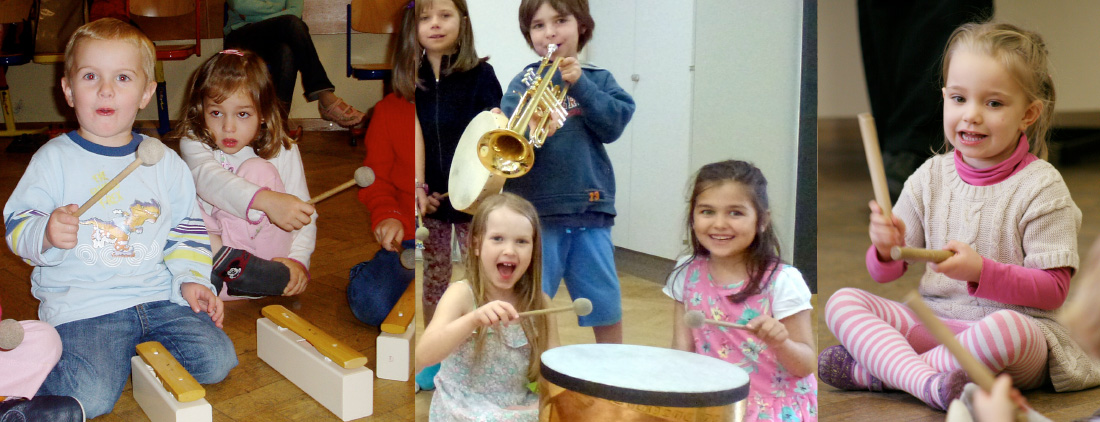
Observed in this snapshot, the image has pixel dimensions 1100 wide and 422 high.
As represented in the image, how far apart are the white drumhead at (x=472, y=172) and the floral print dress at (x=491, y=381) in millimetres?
185

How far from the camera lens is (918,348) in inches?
55.1

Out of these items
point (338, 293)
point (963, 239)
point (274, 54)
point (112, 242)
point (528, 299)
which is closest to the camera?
point (963, 239)

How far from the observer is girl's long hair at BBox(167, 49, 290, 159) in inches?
73.0

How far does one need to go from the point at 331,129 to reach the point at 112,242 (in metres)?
0.51

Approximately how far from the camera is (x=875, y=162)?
1.14 metres

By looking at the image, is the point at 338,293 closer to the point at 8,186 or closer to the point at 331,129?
the point at 331,129

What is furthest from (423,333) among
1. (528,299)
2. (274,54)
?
(274,54)

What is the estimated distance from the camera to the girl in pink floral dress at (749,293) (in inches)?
48.4

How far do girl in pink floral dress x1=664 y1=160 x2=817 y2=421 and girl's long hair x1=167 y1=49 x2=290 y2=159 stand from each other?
992mm

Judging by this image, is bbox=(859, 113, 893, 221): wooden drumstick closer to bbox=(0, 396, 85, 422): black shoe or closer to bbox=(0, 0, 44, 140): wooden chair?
bbox=(0, 396, 85, 422): black shoe

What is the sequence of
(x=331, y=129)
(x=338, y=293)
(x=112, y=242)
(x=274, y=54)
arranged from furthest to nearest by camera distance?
(x=338, y=293), (x=331, y=129), (x=274, y=54), (x=112, y=242)

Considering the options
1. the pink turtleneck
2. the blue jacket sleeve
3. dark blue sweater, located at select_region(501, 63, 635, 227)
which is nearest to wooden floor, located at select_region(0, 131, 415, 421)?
dark blue sweater, located at select_region(501, 63, 635, 227)

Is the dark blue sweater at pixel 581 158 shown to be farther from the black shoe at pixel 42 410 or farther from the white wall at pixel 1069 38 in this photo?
the black shoe at pixel 42 410

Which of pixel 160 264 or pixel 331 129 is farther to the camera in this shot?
pixel 331 129
